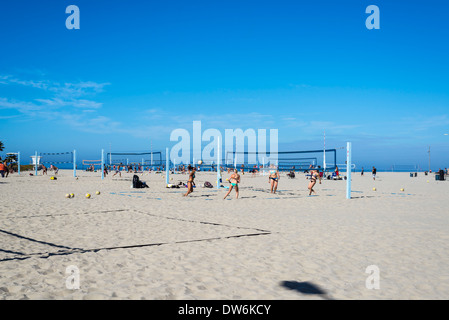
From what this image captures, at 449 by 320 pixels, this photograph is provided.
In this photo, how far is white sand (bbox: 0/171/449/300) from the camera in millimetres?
3939

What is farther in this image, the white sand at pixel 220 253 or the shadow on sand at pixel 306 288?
the white sand at pixel 220 253

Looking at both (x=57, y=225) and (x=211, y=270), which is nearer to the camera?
(x=211, y=270)

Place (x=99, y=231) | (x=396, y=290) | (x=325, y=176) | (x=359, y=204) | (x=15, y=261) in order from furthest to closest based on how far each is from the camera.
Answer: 1. (x=325, y=176)
2. (x=359, y=204)
3. (x=99, y=231)
4. (x=15, y=261)
5. (x=396, y=290)

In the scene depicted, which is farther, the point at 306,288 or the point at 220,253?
the point at 220,253

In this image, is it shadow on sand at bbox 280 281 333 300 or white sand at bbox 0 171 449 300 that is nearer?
shadow on sand at bbox 280 281 333 300

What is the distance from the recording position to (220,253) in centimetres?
554

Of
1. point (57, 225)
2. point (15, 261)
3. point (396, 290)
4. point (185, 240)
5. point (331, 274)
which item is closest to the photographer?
point (396, 290)

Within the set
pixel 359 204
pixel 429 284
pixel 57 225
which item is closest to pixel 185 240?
pixel 57 225

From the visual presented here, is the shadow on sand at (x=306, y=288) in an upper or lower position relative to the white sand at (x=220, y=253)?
lower

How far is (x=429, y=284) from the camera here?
4105 mm

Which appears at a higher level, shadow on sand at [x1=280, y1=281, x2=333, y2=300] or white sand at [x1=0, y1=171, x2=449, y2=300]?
white sand at [x1=0, y1=171, x2=449, y2=300]

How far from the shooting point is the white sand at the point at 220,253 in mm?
3939

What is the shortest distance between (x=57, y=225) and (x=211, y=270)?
4719mm
